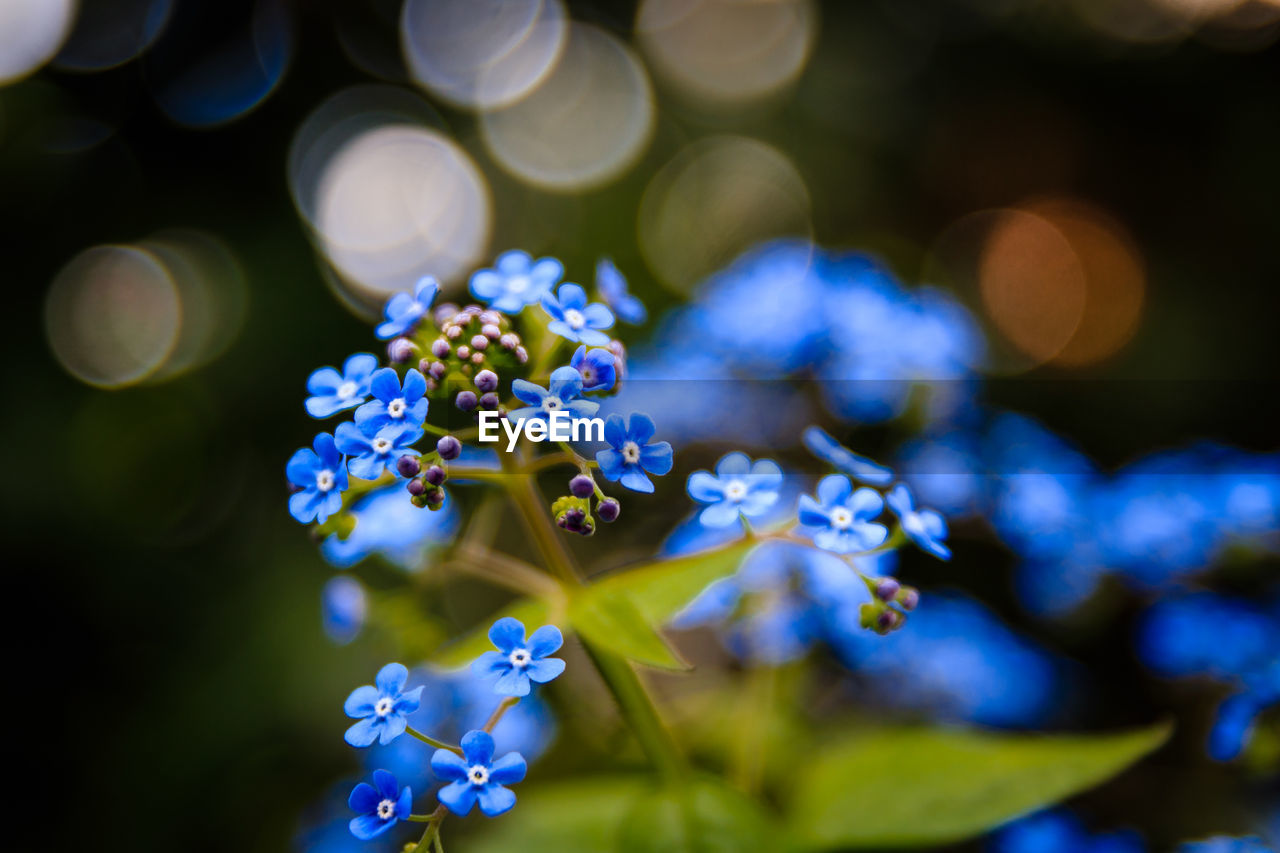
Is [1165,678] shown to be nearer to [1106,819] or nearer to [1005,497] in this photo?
[1106,819]

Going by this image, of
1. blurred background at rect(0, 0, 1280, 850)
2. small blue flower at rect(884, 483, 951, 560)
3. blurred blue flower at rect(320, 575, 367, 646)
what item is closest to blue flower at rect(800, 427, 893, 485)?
small blue flower at rect(884, 483, 951, 560)

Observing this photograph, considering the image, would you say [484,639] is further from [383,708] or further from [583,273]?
[583,273]

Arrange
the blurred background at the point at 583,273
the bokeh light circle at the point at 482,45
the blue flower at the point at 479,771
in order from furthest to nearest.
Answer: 1. the bokeh light circle at the point at 482,45
2. the blurred background at the point at 583,273
3. the blue flower at the point at 479,771

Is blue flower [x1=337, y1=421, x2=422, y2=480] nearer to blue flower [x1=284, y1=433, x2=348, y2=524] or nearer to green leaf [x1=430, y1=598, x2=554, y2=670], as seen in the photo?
blue flower [x1=284, y1=433, x2=348, y2=524]

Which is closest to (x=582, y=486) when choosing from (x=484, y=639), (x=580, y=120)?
(x=484, y=639)

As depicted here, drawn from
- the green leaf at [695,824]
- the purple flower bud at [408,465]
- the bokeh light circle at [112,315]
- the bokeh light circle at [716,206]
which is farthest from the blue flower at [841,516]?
the bokeh light circle at [112,315]

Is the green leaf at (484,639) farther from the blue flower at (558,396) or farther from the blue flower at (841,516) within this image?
the blue flower at (841,516)
